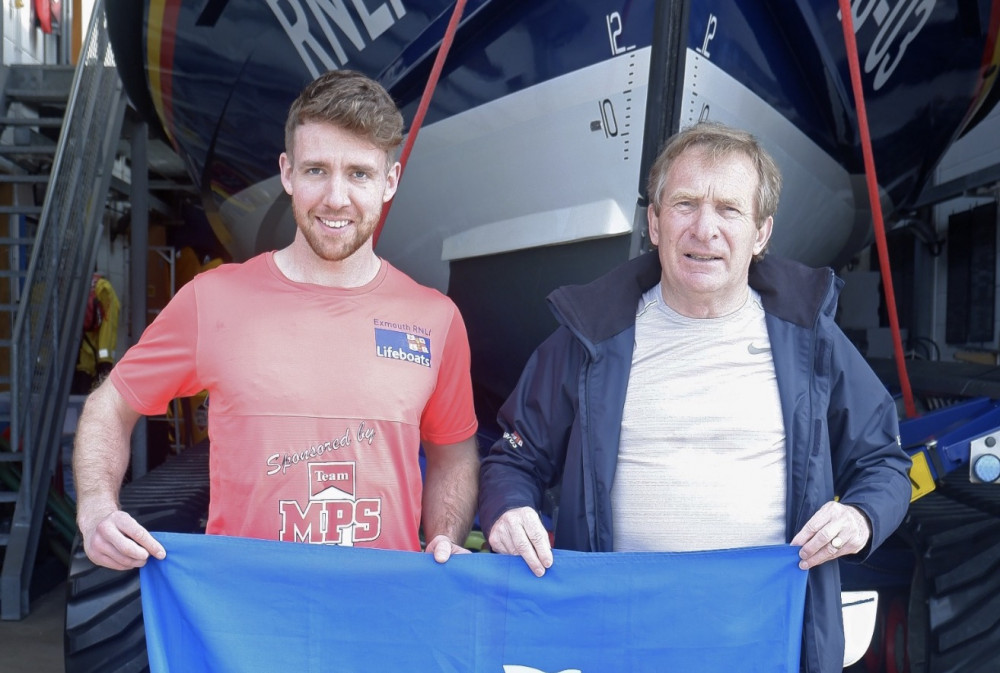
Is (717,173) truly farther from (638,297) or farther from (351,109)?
(351,109)

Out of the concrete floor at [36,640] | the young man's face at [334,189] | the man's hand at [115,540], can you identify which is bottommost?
the concrete floor at [36,640]

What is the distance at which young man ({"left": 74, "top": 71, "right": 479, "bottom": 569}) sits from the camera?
145cm

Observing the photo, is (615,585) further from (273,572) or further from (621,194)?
(621,194)

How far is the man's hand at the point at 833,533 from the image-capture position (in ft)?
4.67

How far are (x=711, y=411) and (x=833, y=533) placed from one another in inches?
11.1

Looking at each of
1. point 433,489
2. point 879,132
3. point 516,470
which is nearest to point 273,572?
point 433,489

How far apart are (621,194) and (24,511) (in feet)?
9.01

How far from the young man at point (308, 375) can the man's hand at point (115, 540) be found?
2 centimetres

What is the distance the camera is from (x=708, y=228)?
Answer: 60.6 inches

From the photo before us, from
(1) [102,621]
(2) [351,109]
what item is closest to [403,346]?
(2) [351,109]

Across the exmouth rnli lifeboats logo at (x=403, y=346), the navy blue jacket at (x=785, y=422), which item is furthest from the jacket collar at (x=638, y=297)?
the exmouth rnli lifeboats logo at (x=403, y=346)

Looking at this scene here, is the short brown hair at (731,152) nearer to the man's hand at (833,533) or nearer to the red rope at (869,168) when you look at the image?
the man's hand at (833,533)

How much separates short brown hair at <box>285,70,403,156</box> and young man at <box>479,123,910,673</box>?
1.40 ft

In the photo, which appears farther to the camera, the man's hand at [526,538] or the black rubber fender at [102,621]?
the black rubber fender at [102,621]
